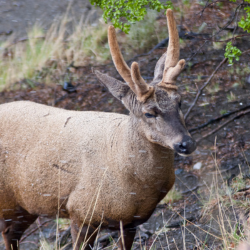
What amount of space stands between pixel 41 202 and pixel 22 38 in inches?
217

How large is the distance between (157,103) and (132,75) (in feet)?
1.04

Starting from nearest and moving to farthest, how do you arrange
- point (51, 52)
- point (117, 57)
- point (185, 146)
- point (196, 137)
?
point (185, 146)
point (117, 57)
point (196, 137)
point (51, 52)

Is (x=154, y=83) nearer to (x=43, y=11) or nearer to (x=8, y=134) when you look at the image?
(x=8, y=134)

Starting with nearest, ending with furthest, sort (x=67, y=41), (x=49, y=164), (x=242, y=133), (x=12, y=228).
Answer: (x=49, y=164)
(x=12, y=228)
(x=242, y=133)
(x=67, y=41)

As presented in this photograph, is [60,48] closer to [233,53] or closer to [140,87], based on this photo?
[233,53]

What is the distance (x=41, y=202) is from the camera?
396cm

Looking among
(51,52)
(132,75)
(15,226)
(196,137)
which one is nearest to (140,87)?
(132,75)

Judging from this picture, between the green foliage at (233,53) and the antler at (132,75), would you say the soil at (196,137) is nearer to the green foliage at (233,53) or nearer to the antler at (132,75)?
the green foliage at (233,53)

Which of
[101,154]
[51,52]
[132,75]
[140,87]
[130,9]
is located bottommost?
[51,52]

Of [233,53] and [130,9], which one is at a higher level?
[130,9]

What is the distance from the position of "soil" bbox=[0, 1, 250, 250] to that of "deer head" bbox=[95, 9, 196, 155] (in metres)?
0.98

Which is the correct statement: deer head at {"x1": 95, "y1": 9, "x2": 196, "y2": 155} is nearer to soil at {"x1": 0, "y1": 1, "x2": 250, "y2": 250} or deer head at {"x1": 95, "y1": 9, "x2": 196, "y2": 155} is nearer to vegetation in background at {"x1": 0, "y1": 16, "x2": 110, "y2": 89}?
soil at {"x1": 0, "y1": 1, "x2": 250, "y2": 250}

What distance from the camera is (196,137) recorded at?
5.95m

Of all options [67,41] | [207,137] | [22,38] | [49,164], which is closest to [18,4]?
[22,38]
